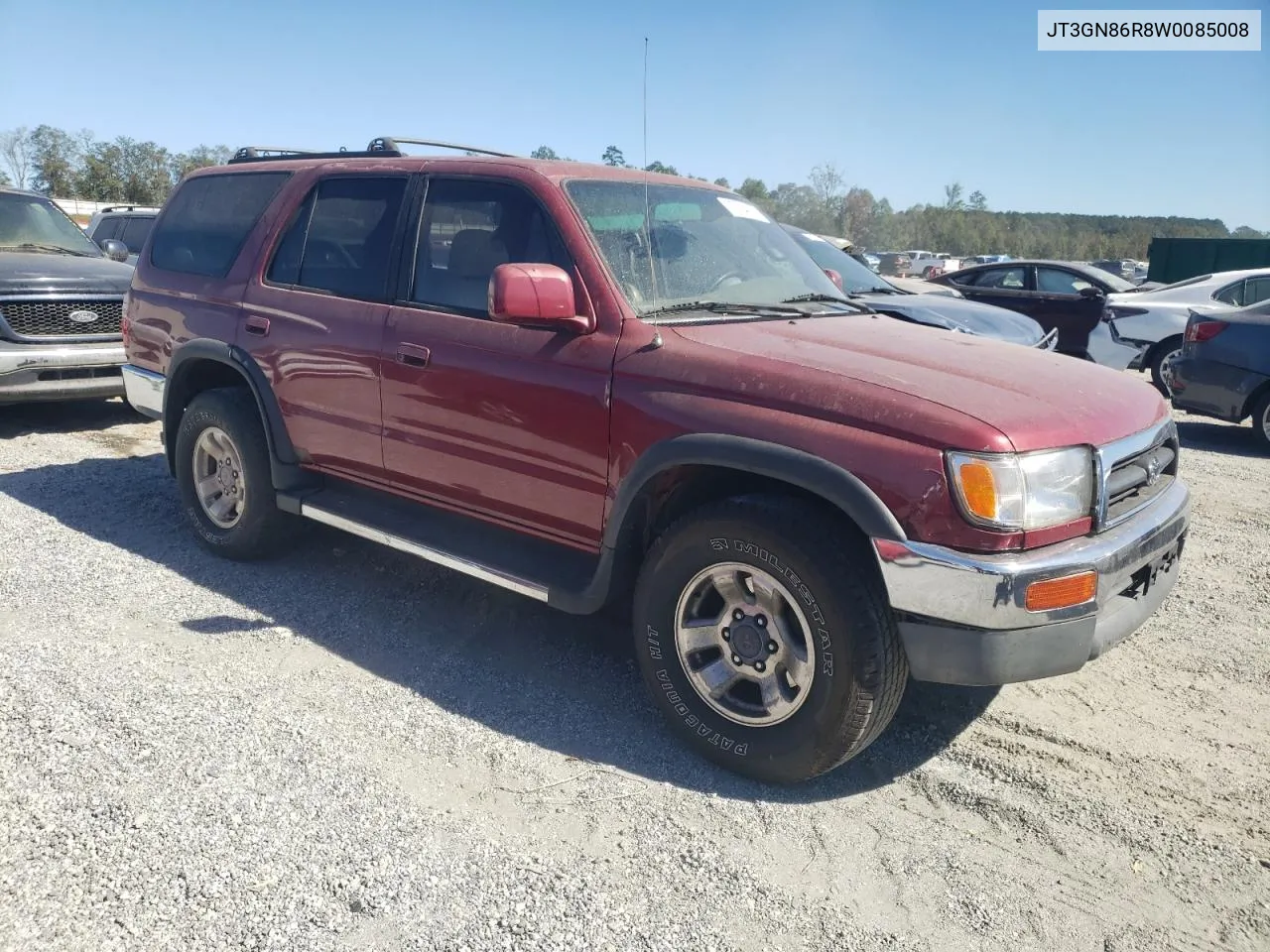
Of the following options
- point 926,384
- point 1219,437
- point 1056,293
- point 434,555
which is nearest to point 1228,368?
point 1219,437

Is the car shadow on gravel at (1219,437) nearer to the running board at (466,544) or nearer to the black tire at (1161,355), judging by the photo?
the black tire at (1161,355)

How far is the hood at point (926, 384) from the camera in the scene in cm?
280

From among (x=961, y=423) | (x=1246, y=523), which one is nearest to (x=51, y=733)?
(x=961, y=423)


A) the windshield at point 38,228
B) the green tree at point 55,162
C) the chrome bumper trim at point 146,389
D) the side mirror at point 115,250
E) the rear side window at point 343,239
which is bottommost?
the chrome bumper trim at point 146,389

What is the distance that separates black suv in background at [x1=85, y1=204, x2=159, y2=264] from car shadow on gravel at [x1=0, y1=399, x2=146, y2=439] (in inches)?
181

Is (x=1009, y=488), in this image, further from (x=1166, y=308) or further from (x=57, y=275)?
(x=1166, y=308)

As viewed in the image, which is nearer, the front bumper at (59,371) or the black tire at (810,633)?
the black tire at (810,633)

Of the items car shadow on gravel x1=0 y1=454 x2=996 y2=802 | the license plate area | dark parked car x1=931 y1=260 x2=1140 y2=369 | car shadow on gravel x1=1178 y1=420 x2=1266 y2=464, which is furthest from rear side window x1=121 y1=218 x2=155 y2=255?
the license plate area

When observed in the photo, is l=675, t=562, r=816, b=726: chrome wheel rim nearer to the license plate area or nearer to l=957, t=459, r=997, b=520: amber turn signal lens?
l=957, t=459, r=997, b=520: amber turn signal lens

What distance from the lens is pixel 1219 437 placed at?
9133mm

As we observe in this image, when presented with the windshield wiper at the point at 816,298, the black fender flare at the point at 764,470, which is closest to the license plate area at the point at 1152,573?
the black fender flare at the point at 764,470

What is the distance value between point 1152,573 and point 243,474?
3.98 metres

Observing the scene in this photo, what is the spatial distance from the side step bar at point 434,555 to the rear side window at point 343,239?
0.99m

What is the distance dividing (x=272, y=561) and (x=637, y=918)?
10.7 ft
